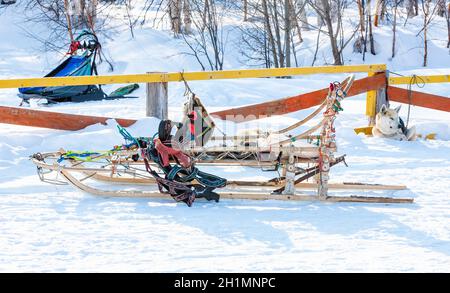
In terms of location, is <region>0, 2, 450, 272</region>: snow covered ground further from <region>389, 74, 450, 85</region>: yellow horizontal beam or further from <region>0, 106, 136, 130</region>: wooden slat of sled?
<region>389, 74, 450, 85</region>: yellow horizontal beam

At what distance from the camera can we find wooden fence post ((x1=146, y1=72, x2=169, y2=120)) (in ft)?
25.6

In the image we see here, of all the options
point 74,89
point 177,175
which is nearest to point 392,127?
point 177,175

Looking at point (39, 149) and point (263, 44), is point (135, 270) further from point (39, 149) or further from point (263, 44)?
point (263, 44)

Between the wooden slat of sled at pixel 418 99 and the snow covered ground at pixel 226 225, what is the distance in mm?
920

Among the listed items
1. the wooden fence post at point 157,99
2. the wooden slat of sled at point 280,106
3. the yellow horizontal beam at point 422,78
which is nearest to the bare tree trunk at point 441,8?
the yellow horizontal beam at point 422,78

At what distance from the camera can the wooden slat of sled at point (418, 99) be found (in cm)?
824

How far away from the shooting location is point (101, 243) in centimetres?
400

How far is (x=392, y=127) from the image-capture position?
25.0 feet

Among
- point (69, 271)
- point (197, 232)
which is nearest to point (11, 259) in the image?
point (69, 271)

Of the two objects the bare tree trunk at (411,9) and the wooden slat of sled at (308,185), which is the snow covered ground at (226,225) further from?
the bare tree trunk at (411,9)

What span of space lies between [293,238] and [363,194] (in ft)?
4.45

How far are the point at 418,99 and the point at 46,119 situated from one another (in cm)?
453

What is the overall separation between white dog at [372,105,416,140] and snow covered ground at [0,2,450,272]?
0.53ft

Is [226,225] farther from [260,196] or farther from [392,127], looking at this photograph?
[392,127]
